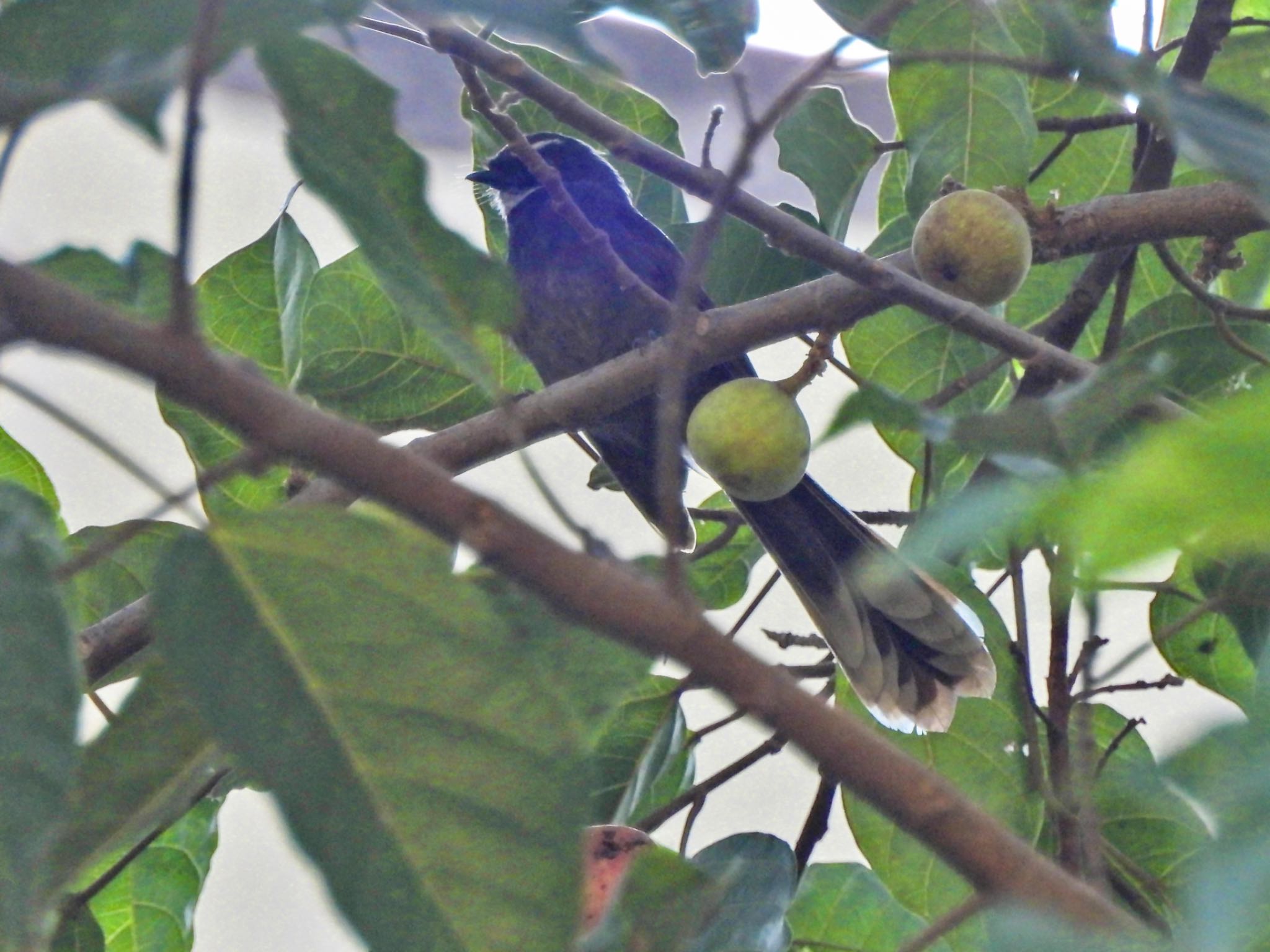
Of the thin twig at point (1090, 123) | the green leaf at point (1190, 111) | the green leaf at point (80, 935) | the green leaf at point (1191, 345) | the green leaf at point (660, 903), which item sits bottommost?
the green leaf at point (80, 935)

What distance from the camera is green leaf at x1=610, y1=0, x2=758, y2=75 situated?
920 millimetres

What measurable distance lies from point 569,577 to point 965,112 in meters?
1.27

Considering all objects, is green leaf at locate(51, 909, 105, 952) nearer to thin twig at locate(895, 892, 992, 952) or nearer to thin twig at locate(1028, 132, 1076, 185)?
thin twig at locate(895, 892, 992, 952)

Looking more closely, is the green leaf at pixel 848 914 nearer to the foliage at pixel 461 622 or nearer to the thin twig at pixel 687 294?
the foliage at pixel 461 622

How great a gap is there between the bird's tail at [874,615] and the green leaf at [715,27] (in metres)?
0.65

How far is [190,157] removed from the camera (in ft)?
2.09

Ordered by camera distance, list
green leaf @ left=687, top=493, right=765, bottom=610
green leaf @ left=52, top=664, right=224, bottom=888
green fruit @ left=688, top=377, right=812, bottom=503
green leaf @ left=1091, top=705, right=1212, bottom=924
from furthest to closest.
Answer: green leaf @ left=687, top=493, right=765, bottom=610 → green leaf @ left=1091, top=705, right=1212, bottom=924 → green fruit @ left=688, top=377, right=812, bottom=503 → green leaf @ left=52, top=664, right=224, bottom=888

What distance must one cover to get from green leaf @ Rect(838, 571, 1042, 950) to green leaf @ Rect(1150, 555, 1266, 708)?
203mm

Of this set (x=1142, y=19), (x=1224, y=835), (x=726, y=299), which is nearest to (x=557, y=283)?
(x=726, y=299)

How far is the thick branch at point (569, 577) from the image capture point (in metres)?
0.55

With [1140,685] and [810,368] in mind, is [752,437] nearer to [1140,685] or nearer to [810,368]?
[810,368]

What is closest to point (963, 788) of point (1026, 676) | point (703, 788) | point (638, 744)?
point (1026, 676)

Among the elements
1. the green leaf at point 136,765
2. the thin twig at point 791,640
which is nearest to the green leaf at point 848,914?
the thin twig at point 791,640

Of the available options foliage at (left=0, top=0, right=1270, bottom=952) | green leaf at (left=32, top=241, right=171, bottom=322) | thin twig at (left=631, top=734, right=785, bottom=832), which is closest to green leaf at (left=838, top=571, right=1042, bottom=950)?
foliage at (left=0, top=0, right=1270, bottom=952)
